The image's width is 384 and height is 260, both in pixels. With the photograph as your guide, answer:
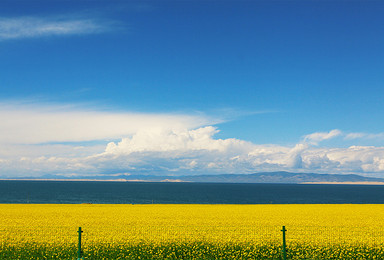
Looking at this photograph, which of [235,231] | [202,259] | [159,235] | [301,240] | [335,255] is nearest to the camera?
[202,259]

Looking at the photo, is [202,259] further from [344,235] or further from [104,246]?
[344,235]

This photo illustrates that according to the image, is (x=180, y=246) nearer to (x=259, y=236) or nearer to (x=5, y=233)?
(x=259, y=236)

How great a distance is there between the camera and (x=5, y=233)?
2436 cm

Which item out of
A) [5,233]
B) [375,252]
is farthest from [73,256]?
[375,252]

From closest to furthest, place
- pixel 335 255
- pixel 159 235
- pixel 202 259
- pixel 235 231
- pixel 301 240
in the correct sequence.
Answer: pixel 202 259 < pixel 335 255 < pixel 301 240 < pixel 159 235 < pixel 235 231

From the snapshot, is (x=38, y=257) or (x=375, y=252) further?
(x=375, y=252)

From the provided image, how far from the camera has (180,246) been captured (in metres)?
19.9

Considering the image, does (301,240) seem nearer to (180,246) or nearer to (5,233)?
(180,246)

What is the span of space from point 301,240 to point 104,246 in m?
11.9

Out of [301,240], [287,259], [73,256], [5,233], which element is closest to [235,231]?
[301,240]

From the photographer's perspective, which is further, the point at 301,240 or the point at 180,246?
the point at 301,240

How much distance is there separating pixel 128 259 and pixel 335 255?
1133cm

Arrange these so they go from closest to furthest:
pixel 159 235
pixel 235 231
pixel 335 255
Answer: pixel 335 255, pixel 159 235, pixel 235 231

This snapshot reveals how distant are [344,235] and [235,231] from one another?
7.51 metres
